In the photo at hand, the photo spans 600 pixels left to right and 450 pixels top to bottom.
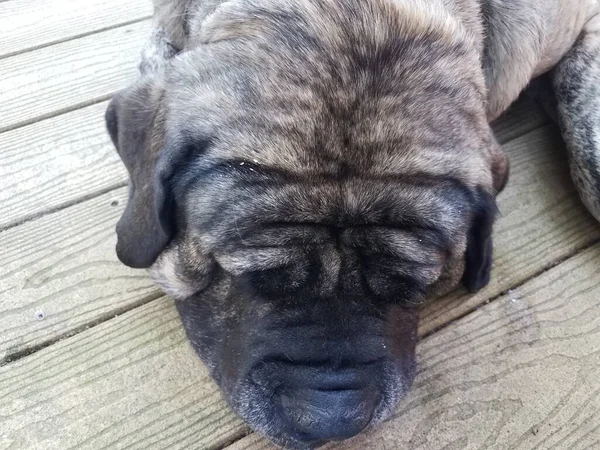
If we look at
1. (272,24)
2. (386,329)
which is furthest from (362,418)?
(272,24)

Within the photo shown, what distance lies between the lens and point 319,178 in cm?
141

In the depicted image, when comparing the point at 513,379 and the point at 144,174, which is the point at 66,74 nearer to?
the point at 144,174

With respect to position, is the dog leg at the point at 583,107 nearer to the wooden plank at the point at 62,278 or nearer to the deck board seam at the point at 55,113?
the wooden plank at the point at 62,278

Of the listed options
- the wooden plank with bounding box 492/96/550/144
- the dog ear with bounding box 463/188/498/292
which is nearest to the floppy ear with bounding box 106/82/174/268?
the dog ear with bounding box 463/188/498/292

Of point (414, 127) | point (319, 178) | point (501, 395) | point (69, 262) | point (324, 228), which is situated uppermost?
point (414, 127)

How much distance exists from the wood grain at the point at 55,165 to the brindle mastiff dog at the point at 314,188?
2.36 feet

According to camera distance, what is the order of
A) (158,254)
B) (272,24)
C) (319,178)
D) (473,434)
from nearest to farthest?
1. (319,178)
2. (272,24)
3. (158,254)
4. (473,434)

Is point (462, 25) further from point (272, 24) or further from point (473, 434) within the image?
point (473, 434)

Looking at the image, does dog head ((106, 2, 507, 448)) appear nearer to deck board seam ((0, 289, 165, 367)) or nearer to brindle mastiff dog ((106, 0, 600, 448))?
brindle mastiff dog ((106, 0, 600, 448))

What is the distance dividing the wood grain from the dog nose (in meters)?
1.23

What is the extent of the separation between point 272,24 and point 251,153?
336mm

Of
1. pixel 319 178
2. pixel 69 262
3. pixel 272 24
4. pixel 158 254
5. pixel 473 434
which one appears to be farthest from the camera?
pixel 69 262

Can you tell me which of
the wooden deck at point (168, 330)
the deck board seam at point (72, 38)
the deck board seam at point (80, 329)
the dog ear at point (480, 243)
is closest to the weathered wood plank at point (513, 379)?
the wooden deck at point (168, 330)

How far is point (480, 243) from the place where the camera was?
5.78ft
